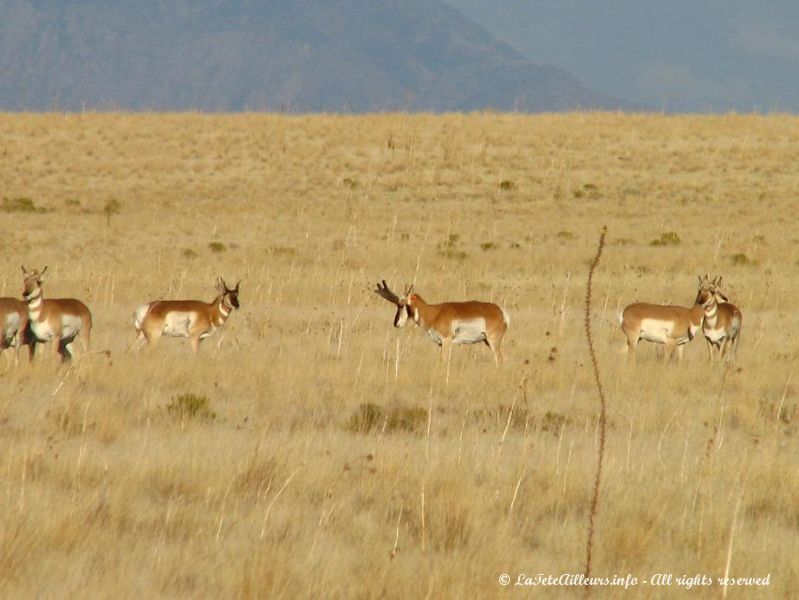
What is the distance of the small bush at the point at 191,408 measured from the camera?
9.52m

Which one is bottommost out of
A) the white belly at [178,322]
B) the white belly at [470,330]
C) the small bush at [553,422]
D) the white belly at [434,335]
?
the small bush at [553,422]

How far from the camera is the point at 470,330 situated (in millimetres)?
13750

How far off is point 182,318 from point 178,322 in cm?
7

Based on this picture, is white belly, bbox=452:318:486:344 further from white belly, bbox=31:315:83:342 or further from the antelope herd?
white belly, bbox=31:315:83:342

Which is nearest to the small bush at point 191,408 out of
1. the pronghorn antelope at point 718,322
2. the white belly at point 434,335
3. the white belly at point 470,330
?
the white belly at point 434,335

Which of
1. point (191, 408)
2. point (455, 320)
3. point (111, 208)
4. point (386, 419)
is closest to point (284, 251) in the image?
point (111, 208)

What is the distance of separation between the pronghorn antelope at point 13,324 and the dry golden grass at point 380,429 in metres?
0.52

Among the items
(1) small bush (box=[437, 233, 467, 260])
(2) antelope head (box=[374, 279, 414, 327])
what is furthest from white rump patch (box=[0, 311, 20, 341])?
(1) small bush (box=[437, 233, 467, 260])

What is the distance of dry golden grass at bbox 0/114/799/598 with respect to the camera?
5.93 metres

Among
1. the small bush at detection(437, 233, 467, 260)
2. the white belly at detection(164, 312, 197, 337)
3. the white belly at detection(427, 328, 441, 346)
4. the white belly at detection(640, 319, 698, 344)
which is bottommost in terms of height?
the white belly at detection(164, 312, 197, 337)

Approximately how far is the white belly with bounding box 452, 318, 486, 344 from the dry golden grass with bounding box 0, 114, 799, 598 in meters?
0.52

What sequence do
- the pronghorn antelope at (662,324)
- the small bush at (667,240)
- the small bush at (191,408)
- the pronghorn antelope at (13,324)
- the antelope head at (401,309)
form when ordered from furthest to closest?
the small bush at (667,240) → the pronghorn antelope at (662,324) → the antelope head at (401,309) → the pronghorn antelope at (13,324) → the small bush at (191,408)

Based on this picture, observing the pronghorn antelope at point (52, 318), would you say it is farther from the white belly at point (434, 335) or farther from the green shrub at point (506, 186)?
the green shrub at point (506, 186)

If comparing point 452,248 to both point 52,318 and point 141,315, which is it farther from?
point 52,318
